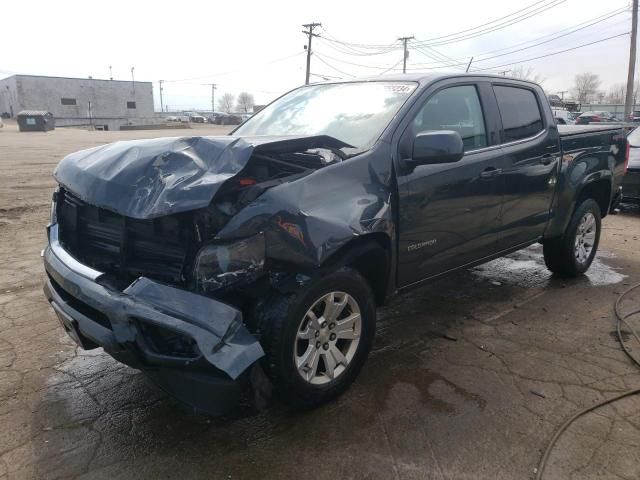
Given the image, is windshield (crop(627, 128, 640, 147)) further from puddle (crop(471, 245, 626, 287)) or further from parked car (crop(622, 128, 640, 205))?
puddle (crop(471, 245, 626, 287))

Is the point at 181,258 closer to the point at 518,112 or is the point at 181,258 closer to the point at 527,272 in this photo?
the point at 518,112

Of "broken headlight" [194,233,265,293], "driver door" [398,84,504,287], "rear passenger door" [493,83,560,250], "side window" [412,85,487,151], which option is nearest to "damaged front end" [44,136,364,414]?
"broken headlight" [194,233,265,293]

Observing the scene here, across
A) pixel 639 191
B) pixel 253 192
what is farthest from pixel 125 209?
pixel 639 191

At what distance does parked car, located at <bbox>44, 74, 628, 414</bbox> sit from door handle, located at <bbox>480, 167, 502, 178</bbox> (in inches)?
0.8

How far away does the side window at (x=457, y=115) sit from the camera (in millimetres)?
3521

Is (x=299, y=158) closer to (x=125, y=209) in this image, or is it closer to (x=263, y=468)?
(x=125, y=209)

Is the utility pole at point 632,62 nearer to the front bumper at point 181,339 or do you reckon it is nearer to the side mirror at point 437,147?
the side mirror at point 437,147

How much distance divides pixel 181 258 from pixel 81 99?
73.3 meters

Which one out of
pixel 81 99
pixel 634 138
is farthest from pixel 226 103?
pixel 634 138

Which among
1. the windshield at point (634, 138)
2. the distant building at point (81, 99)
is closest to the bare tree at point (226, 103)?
the distant building at point (81, 99)

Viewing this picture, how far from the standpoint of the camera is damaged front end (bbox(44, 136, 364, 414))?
2.27 meters

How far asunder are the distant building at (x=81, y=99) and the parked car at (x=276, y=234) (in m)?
63.2

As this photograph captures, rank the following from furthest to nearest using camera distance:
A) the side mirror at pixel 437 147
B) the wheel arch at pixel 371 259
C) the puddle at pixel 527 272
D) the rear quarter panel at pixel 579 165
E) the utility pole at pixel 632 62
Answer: the utility pole at pixel 632 62 < the puddle at pixel 527 272 < the rear quarter panel at pixel 579 165 < the side mirror at pixel 437 147 < the wheel arch at pixel 371 259

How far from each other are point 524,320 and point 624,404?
1.30 metres
